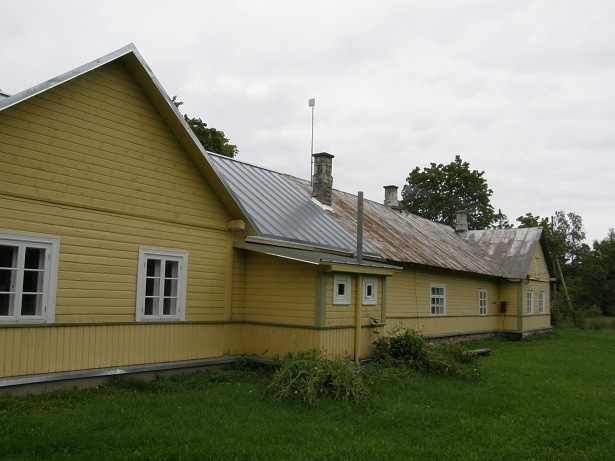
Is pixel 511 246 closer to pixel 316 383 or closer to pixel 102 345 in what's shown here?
pixel 316 383

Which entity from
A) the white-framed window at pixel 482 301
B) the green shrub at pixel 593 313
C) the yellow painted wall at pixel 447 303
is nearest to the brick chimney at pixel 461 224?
the yellow painted wall at pixel 447 303

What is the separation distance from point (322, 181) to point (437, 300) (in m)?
6.23

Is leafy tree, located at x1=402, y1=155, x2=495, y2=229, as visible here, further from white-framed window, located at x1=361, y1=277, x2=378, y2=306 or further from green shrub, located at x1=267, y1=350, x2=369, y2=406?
green shrub, located at x1=267, y1=350, x2=369, y2=406

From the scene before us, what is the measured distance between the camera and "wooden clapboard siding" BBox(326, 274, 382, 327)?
1216 cm

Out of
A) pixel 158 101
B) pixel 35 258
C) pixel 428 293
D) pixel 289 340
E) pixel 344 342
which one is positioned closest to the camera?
pixel 35 258

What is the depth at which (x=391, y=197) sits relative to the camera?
88.1 ft

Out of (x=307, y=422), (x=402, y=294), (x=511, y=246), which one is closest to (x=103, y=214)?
(x=307, y=422)

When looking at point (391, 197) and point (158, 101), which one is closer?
point (158, 101)

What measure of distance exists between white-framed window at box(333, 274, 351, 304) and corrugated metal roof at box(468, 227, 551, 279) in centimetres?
1558

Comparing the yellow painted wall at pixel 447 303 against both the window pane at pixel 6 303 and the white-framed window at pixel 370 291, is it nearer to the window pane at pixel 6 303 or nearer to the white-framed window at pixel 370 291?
the white-framed window at pixel 370 291

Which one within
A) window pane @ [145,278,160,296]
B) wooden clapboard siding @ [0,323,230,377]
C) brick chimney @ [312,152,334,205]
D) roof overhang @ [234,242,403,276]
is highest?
brick chimney @ [312,152,334,205]

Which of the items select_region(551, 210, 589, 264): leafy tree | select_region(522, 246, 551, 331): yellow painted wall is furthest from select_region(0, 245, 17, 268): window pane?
select_region(551, 210, 589, 264): leafy tree

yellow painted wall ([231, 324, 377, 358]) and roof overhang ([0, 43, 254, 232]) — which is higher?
roof overhang ([0, 43, 254, 232])

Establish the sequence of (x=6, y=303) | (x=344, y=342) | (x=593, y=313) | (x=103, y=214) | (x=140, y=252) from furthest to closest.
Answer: (x=593, y=313) < (x=344, y=342) < (x=140, y=252) < (x=103, y=214) < (x=6, y=303)
